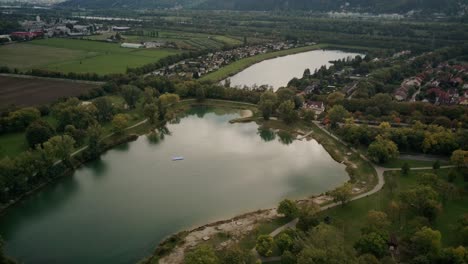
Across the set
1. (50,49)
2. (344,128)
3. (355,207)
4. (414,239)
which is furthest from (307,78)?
(50,49)

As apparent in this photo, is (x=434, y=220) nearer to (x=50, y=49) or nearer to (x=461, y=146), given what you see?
(x=461, y=146)

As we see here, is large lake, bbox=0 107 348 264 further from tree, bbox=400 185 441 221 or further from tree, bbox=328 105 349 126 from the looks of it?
tree, bbox=400 185 441 221

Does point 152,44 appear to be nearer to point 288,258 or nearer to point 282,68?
point 282,68

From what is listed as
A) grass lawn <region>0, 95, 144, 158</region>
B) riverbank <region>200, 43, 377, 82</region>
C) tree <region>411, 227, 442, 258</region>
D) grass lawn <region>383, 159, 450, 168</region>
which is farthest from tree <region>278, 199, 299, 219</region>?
riverbank <region>200, 43, 377, 82</region>

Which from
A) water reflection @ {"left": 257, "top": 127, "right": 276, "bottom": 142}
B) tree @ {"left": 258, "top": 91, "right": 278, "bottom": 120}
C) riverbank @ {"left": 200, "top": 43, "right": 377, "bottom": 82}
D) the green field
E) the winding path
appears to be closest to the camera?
the winding path

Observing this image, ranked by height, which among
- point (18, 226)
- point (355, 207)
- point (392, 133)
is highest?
point (392, 133)

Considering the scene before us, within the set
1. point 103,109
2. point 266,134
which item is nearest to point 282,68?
point 266,134
